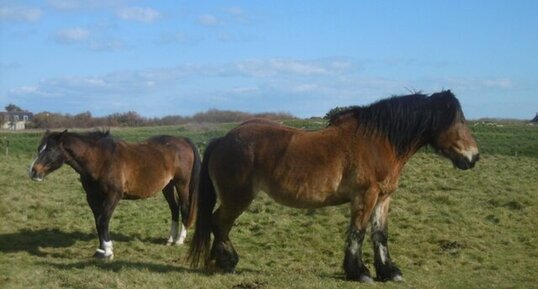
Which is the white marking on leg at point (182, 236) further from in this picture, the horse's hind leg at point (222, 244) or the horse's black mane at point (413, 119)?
the horse's black mane at point (413, 119)

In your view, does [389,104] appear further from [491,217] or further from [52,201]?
[52,201]

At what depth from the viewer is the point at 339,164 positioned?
743cm

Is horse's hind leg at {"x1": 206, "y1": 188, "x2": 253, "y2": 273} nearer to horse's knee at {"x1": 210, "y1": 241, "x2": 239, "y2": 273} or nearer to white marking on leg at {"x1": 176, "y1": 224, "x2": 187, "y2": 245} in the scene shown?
horse's knee at {"x1": 210, "y1": 241, "x2": 239, "y2": 273}

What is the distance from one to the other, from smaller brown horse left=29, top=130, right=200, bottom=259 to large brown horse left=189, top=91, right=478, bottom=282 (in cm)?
269

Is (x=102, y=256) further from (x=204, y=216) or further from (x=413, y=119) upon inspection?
(x=413, y=119)

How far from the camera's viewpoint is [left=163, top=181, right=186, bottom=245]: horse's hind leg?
36.9 feet

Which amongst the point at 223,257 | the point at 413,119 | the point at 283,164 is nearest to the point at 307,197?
the point at 283,164

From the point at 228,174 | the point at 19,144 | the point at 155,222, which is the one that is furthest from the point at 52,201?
the point at 19,144

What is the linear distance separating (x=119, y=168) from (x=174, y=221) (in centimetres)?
167

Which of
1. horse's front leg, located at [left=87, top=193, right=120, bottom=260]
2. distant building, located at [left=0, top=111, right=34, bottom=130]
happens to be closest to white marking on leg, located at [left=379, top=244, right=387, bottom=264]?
horse's front leg, located at [left=87, top=193, right=120, bottom=260]

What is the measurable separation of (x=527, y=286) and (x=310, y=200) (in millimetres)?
3246

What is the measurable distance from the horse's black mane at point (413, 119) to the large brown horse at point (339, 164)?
0.04 feet

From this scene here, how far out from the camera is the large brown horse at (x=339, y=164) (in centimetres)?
742

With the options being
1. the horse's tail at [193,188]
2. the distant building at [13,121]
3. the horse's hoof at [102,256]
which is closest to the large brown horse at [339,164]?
the horse's hoof at [102,256]
